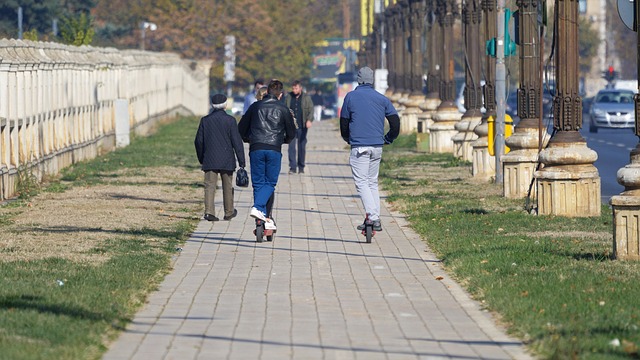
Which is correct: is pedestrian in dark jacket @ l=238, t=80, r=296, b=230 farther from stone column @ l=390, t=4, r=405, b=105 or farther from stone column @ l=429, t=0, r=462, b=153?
stone column @ l=390, t=4, r=405, b=105

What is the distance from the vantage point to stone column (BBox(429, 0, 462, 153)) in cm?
3406

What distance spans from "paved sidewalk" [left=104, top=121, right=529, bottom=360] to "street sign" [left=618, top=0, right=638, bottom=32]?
2711 millimetres

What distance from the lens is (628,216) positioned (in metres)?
12.5

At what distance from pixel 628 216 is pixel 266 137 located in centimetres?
446

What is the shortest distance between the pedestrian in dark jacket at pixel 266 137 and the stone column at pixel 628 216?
4.12 meters

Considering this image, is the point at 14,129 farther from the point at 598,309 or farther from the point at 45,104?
the point at 598,309

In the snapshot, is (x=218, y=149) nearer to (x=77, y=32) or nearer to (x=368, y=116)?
(x=368, y=116)

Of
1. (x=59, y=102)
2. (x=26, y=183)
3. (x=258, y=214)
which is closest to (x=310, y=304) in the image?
(x=258, y=214)

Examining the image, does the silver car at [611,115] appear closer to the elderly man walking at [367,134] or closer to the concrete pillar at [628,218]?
the elderly man walking at [367,134]

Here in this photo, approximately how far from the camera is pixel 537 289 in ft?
35.7

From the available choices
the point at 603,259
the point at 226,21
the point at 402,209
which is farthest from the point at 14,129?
the point at 226,21

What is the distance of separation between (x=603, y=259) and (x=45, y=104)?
47.9ft

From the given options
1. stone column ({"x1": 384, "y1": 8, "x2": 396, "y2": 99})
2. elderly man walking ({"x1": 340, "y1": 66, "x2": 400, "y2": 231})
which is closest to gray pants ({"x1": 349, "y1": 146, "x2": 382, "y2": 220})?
elderly man walking ({"x1": 340, "y1": 66, "x2": 400, "y2": 231})

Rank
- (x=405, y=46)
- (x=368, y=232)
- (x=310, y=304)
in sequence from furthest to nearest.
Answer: (x=405, y=46) → (x=368, y=232) → (x=310, y=304)
